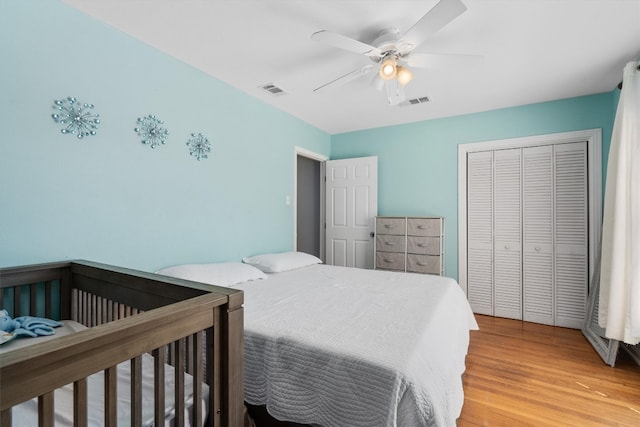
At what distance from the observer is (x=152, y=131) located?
85.3 inches

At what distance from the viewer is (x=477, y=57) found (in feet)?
6.02

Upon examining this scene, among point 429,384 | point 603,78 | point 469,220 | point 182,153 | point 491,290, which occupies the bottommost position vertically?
point 491,290

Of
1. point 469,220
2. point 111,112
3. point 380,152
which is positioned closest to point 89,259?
point 111,112

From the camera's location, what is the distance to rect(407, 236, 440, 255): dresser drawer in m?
3.44

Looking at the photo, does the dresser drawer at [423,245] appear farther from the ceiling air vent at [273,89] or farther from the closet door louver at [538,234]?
the ceiling air vent at [273,89]

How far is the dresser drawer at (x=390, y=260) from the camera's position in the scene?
3.60m

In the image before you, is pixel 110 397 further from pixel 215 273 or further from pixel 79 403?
pixel 215 273

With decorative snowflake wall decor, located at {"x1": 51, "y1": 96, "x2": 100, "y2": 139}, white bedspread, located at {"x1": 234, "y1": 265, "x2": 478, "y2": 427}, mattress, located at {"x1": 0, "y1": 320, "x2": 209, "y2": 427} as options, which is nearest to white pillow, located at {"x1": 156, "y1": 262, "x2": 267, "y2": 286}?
white bedspread, located at {"x1": 234, "y1": 265, "x2": 478, "y2": 427}

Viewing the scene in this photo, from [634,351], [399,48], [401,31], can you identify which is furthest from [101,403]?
[634,351]

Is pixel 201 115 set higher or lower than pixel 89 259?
higher

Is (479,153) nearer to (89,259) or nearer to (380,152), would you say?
(380,152)

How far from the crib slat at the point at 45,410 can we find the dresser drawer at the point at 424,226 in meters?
3.39

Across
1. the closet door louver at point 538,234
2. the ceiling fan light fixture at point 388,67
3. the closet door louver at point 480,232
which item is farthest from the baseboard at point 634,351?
the ceiling fan light fixture at point 388,67

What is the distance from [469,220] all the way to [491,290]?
862 mm
